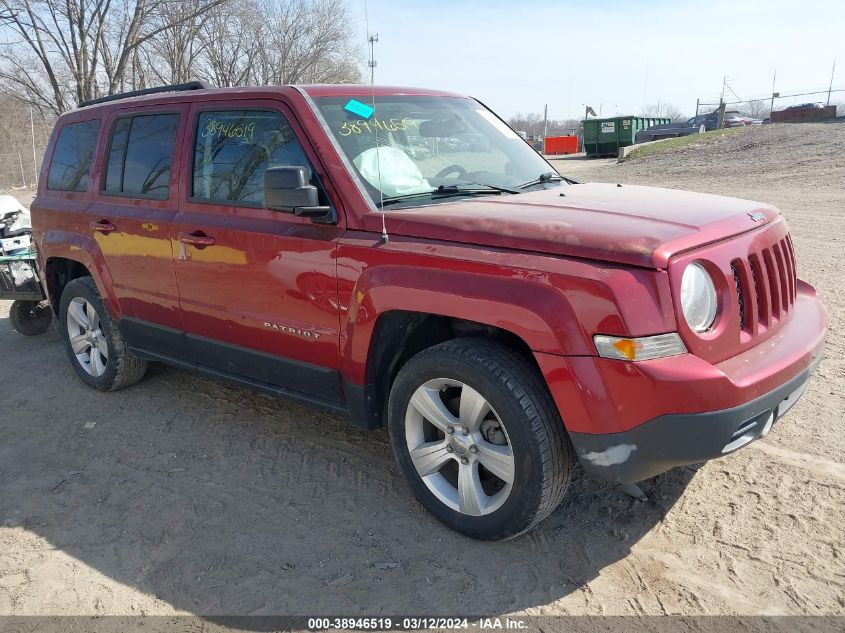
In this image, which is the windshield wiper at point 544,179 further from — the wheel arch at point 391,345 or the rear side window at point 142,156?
the rear side window at point 142,156

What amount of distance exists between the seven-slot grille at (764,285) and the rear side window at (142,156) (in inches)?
126

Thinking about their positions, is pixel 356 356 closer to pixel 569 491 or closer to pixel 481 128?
pixel 569 491

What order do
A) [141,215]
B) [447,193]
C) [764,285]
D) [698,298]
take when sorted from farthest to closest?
[141,215] < [447,193] < [764,285] < [698,298]

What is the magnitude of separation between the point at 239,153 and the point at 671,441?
2.67m

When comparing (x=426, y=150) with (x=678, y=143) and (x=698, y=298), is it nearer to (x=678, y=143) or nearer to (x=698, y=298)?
(x=698, y=298)

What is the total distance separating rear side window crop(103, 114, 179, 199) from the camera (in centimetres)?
409

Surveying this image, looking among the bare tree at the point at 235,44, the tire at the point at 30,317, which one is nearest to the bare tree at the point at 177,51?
the bare tree at the point at 235,44

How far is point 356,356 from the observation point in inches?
127

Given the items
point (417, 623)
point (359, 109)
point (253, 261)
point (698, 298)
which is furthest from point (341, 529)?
point (359, 109)

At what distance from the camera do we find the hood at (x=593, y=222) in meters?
2.51

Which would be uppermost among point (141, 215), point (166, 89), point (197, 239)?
point (166, 89)

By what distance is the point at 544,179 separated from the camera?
3.94 metres

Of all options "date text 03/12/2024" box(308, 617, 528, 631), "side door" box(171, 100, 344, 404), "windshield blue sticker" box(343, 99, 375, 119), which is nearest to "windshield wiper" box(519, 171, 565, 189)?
"windshield blue sticker" box(343, 99, 375, 119)

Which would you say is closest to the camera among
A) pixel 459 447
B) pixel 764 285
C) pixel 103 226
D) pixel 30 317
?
pixel 764 285
